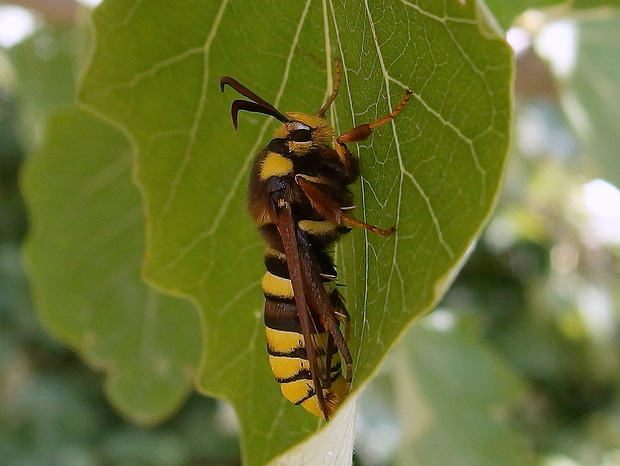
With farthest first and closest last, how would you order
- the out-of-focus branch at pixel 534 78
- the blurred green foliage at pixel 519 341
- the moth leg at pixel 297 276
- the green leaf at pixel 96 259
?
the blurred green foliage at pixel 519 341 → the out-of-focus branch at pixel 534 78 → the green leaf at pixel 96 259 → the moth leg at pixel 297 276

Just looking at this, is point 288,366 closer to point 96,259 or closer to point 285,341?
point 285,341

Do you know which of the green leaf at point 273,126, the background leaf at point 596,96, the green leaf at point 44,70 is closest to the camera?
the green leaf at point 273,126

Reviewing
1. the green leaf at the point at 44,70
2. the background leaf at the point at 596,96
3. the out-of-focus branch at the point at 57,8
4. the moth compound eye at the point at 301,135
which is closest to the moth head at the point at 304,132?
the moth compound eye at the point at 301,135

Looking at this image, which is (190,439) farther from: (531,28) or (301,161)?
(301,161)

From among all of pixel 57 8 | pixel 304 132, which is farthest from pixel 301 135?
pixel 57 8

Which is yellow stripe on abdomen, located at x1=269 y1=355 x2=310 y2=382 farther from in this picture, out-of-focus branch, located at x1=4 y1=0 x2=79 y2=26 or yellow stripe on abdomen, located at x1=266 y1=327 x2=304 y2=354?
out-of-focus branch, located at x1=4 y1=0 x2=79 y2=26

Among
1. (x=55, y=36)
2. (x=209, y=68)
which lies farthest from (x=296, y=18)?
(x=55, y=36)

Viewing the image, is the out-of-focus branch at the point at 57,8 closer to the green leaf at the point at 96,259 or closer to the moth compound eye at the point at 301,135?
the green leaf at the point at 96,259
